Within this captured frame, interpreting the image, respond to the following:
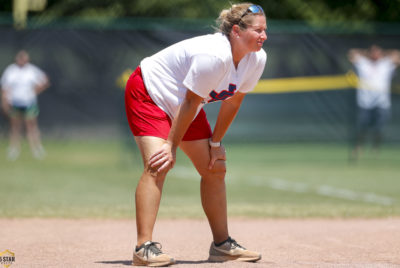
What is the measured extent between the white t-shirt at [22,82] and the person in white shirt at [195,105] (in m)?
9.10

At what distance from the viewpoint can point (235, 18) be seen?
14.7 feet

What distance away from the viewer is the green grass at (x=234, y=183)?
771 cm

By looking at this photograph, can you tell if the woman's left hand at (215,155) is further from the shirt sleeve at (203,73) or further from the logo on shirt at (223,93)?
the shirt sleeve at (203,73)

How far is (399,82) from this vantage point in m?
13.2

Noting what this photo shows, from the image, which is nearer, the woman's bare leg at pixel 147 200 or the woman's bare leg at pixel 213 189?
the woman's bare leg at pixel 147 200

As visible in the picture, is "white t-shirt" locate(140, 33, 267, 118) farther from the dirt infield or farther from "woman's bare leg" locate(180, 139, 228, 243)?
the dirt infield

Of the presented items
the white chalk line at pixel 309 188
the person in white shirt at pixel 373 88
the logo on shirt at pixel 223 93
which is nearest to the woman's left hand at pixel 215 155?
the logo on shirt at pixel 223 93

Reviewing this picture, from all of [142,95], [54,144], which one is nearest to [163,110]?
[142,95]

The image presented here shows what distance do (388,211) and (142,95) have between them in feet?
13.4

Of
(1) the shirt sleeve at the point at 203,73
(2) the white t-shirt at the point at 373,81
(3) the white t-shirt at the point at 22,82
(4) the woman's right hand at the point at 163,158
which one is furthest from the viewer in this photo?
(3) the white t-shirt at the point at 22,82

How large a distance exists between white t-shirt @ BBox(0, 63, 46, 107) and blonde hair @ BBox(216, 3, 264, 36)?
9.30 metres

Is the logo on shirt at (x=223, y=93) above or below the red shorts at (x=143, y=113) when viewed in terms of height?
above

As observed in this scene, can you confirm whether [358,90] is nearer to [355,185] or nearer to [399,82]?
[399,82]

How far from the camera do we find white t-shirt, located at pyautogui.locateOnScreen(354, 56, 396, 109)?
12.7 m
